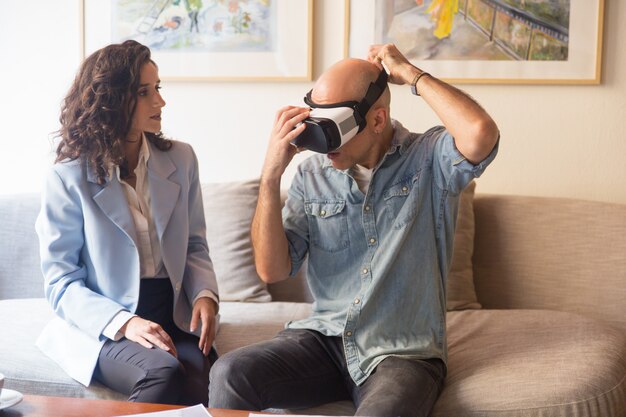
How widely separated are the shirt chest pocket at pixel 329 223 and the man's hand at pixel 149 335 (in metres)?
0.44

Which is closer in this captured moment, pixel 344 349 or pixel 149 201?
pixel 344 349

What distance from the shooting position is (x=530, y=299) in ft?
8.68

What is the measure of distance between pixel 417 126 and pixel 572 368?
125cm

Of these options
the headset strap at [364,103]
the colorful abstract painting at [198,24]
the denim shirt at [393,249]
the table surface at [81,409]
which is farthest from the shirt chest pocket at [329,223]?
the colorful abstract painting at [198,24]

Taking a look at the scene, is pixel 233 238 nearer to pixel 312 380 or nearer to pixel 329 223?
pixel 329 223

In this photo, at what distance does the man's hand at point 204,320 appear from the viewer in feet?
6.82

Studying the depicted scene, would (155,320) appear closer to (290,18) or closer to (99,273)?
(99,273)

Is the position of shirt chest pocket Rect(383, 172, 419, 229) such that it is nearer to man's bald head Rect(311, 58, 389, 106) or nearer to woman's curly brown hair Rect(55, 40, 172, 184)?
man's bald head Rect(311, 58, 389, 106)

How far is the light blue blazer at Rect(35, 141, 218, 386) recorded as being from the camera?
206 cm

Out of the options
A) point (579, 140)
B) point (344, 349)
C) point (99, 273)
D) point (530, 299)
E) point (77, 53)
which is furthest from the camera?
point (77, 53)

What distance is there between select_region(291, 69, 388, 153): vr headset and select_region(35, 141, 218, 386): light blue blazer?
51cm

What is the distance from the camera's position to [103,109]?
2127 millimetres

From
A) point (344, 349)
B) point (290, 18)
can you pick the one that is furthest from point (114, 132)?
point (290, 18)

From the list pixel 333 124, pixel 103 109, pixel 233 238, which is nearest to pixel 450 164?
pixel 333 124
